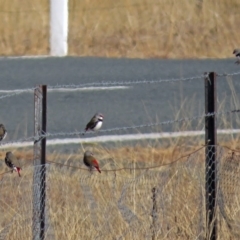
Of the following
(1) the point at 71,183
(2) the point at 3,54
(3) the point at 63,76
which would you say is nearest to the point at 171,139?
(1) the point at 71,183

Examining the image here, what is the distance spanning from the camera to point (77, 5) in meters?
16.8

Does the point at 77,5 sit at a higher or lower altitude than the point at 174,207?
higher

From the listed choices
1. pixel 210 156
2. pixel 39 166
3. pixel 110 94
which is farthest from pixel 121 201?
pixel 110 94

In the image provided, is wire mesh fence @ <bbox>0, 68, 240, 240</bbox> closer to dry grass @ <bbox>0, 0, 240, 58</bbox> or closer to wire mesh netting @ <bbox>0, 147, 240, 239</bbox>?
wire mesh netting @ <bbox>0, 147, 240, 239</bbox>

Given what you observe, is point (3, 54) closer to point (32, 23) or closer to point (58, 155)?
point (32, 23)

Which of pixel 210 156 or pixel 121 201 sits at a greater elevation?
pixel 210 156

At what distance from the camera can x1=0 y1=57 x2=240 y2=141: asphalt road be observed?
36.8 feet

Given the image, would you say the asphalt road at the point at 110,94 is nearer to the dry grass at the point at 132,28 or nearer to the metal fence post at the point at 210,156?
the dry grass at the point at 132,28

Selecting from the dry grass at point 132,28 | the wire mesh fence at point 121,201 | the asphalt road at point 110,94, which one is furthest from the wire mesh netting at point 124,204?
the dry grass at point 132,28

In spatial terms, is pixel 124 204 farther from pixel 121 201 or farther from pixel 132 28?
pixel 132 28

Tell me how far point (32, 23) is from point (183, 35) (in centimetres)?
220

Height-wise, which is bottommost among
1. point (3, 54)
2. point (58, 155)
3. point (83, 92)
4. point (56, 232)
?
point (56, 232)

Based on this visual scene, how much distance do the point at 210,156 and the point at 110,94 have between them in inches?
254

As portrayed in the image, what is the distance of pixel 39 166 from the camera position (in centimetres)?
610
